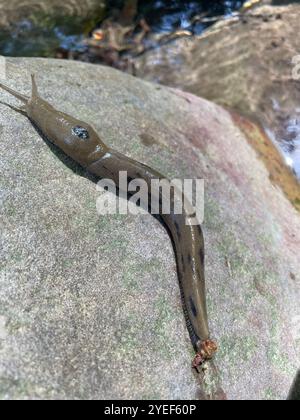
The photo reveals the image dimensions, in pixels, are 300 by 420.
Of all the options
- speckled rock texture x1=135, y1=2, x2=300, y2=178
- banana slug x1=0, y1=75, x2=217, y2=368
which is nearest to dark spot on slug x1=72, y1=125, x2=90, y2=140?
banana slug x1=0, y1=75, x2=217, y2=368

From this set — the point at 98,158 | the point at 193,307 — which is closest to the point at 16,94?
the point at 98,158

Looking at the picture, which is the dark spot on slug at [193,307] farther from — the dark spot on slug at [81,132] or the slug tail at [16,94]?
the slug tail at [16,94]

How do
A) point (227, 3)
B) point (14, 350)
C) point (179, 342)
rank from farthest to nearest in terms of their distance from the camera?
1. point (227, 3)
2. point (179, 342)
3. point (14, 350)

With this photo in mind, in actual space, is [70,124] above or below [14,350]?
above

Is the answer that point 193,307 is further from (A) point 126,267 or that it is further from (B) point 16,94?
(B) point 16,94

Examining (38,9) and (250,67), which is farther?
(38,9)

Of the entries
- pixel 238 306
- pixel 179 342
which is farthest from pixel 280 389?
pixel 179 342

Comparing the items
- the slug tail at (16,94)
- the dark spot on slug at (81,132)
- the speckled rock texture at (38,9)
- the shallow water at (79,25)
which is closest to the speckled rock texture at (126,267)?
the slug tail at (16,94)

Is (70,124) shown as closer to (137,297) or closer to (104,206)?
(104,206)
